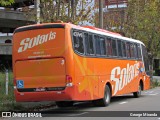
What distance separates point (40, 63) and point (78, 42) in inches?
64.3

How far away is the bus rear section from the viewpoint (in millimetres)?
14000

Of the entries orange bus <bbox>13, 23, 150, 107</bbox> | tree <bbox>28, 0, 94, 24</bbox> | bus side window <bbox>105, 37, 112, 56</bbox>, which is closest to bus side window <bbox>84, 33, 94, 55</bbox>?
orange bus <bbox>13, 23, 150, 107</bbox>

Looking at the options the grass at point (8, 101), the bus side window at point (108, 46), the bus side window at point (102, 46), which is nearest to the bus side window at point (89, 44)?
the bus side window at point (102, 46)

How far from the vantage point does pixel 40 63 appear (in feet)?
46.9

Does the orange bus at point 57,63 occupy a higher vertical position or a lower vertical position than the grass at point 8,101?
higher

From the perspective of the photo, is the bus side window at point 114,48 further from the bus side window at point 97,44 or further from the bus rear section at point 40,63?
the bus rear section at point 40,63

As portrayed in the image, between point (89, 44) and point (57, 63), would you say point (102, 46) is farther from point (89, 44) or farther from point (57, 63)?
point (57, 63)

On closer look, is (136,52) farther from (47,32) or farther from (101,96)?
(47,32)

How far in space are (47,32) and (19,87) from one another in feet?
7.62

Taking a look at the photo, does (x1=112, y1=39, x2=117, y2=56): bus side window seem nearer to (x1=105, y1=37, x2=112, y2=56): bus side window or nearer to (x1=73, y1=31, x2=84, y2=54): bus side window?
(x1=105, y1=37, x2=112, y2=56): bus side window

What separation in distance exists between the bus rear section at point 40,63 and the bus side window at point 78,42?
526 millimetres

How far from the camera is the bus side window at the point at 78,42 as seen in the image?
14.4m

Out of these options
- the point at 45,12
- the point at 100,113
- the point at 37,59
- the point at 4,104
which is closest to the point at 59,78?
the point at 37,59

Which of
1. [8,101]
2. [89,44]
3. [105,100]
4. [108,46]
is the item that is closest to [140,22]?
[108,46]
